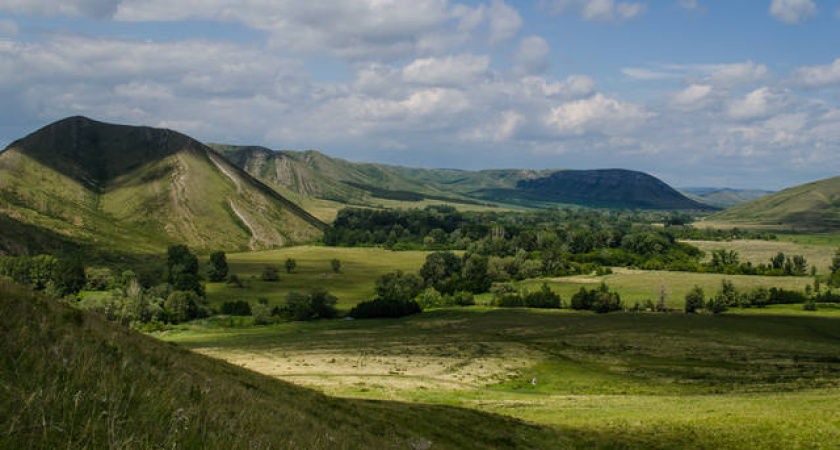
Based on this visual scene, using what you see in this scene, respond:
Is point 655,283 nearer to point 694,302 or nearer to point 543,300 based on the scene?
point 694,302

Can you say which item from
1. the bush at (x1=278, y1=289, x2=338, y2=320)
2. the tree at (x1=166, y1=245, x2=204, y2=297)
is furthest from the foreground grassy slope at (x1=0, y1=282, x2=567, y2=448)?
the tree at (x1=166, y1=245, x2=204, y2=297)

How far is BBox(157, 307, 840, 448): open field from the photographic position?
113ft

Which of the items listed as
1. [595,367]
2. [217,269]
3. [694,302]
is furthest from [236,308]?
[694,302]

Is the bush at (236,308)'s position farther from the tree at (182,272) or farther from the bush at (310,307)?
the tree at (182,272)

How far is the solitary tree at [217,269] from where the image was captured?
172 meters

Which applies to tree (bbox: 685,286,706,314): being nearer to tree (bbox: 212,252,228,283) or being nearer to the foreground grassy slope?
the foreground grassy slope

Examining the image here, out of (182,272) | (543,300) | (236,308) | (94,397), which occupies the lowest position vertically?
(236,308)

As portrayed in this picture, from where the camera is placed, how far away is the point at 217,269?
6791 inches

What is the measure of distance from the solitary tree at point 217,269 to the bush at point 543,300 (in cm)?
10492

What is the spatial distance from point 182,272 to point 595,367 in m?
134

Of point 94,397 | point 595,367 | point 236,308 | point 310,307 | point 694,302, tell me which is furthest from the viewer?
point 236,308

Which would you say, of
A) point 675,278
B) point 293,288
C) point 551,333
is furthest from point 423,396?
point 675,278

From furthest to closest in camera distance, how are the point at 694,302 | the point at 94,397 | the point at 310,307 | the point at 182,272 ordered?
1. the point at 182,272
2. the point at 694,302
3. the point at 310,307
4. the point at 94,397

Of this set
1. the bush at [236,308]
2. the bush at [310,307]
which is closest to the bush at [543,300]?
the bush at [310,307]
